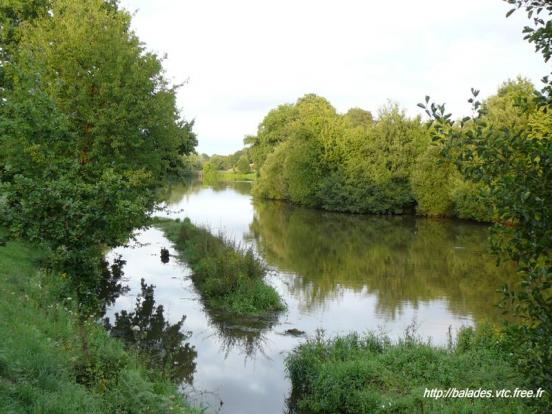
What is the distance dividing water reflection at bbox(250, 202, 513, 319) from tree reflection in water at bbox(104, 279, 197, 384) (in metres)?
5.28

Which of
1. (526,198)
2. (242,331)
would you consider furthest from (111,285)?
(526,198)

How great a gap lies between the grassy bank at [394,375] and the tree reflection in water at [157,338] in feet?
9.28

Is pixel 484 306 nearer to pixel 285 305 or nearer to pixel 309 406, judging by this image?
pixel 285 305

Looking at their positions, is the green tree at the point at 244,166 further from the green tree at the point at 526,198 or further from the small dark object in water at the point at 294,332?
the green tree at the point at 526,198

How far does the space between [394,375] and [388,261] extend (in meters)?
17.6

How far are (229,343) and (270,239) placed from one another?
20.1 meters

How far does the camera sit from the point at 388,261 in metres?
27.5

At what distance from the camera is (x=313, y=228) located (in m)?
41.8

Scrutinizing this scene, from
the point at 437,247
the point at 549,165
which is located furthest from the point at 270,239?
the point at 549,165

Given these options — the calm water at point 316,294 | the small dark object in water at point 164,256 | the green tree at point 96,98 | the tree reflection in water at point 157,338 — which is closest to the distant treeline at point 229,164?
the calm water at point 316,294

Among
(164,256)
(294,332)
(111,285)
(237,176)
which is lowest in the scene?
(294,332)

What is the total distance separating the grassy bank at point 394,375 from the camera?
29.4 feet

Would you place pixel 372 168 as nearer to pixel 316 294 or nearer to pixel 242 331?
pixel 316 294

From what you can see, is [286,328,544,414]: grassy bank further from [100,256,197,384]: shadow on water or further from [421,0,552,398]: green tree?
[421,0,552,398]: green tree
